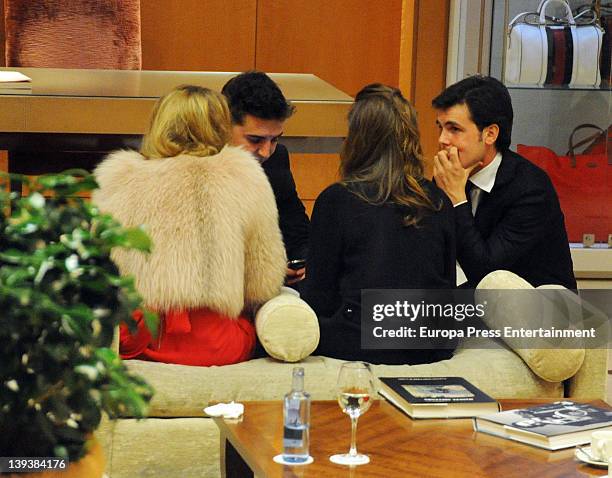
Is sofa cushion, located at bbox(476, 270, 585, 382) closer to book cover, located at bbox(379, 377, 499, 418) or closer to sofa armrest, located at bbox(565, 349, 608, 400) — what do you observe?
sofa armrest, located at bbox(565, 349, 608, 400)

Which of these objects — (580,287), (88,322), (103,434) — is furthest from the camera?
(580,287)

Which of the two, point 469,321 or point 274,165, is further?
point 274,165

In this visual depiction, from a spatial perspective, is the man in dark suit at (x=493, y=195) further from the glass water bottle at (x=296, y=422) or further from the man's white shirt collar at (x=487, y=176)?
the glass water bottle at (x=296, y=422)

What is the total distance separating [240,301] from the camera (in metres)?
3.20

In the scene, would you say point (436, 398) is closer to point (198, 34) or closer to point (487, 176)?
point (487, 176)

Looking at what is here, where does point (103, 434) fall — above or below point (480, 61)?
below

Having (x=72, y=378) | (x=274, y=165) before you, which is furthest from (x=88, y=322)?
(x=274, y=165)

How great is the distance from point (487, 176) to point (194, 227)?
3.80 ft

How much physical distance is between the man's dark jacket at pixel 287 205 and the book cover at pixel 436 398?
1.55 m

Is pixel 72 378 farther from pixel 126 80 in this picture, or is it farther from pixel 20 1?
pixel 20 1

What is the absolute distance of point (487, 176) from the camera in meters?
3.76

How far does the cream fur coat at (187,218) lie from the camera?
10.1ft

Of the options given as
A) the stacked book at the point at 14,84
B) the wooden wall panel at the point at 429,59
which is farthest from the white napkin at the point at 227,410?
the wooden wall panel at the point at 429,59

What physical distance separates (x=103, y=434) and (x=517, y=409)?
1.15m
